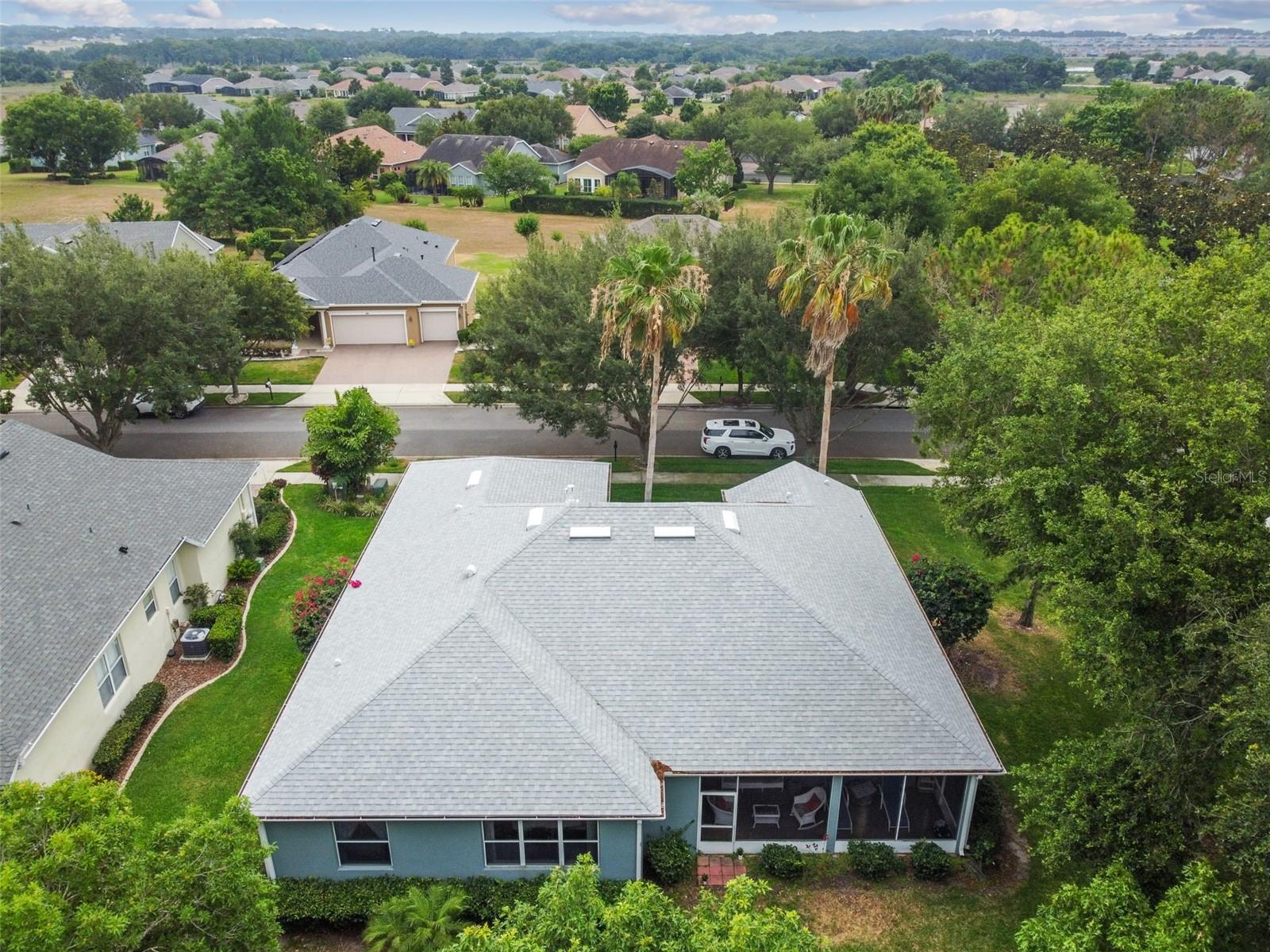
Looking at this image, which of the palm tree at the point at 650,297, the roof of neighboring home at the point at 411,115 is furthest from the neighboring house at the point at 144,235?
the roof of neighboring home at the point at 411,115

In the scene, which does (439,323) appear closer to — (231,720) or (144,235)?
(144,235)

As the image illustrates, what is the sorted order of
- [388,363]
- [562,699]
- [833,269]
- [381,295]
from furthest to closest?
[381,295]
[388,363]
[833,269]
[562,699]

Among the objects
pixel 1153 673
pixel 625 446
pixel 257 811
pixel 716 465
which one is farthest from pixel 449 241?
pixel 1153 673

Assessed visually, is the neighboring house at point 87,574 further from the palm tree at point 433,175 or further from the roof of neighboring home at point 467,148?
the roof of neighboring home at point 467,148

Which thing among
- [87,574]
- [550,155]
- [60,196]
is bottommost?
[87,574]

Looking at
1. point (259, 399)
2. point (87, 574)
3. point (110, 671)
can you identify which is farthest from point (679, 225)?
point (110, 671)

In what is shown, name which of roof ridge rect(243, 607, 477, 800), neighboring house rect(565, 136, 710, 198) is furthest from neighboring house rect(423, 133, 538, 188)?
roof ridge rect(243, 607, 477, 800)
